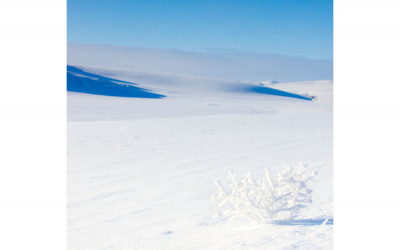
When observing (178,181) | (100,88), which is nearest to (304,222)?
(178,181)

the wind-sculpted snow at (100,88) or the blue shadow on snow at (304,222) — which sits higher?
the wind-sculpted snow at (100,88)

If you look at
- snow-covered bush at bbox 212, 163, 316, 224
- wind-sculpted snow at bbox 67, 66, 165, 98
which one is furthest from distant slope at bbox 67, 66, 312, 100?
snow-covered bush at bbox 212, 163, 316, 224

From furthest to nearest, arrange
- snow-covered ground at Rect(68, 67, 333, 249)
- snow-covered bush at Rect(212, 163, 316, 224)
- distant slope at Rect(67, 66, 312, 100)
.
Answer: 1. distant slope at Rect(67, 66, 312, 100)
2. snow-covered bush at Rect(212, 163, 316, 224)
3. snow-covered ground at Rect(68, 67, 333, 249)

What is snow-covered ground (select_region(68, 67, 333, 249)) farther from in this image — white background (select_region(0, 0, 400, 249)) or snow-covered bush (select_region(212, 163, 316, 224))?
white background (select_region(0, 0, 400, 249))

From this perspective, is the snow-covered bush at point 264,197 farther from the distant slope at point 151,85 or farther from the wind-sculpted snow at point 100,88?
the distant slope at point 151,85

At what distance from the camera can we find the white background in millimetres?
2139
